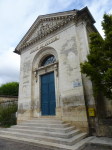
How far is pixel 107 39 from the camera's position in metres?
4.54

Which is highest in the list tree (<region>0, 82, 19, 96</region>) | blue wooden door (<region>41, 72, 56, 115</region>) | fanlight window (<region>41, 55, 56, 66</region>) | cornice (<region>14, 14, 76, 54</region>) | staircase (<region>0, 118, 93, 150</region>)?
cornice (<region>14, 14, 76, 54</region>)

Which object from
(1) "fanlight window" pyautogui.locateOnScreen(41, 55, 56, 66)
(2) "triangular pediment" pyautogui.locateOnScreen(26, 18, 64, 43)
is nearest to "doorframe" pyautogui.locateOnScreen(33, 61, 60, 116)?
(1) "fanlight window" pyautogui.locateOnScreen(41, 55, 56, 66)

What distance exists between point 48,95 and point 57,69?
2079 mm

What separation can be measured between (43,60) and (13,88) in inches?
792

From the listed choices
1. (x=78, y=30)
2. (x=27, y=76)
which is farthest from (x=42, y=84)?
(x=78, y=30)

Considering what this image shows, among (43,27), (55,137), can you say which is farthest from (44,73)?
(55,137)

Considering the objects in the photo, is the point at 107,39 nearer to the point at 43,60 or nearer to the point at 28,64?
the point at 43,60

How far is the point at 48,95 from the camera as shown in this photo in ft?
27.6

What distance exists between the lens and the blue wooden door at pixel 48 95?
8.03 metres

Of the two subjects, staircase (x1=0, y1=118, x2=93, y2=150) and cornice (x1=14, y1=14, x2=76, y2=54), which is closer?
staircase (x1=0, y1=118, x2=93, y2=150)

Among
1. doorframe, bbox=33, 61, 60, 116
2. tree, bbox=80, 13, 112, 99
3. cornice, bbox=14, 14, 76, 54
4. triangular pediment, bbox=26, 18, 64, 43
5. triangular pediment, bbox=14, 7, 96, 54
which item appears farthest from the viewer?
triangular pediment, bbox=26, 18, 64, 43

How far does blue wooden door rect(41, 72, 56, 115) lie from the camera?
8034 millimetres

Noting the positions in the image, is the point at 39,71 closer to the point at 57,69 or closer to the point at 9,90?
the point at 57,69

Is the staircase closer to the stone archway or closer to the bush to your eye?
the stone archway
